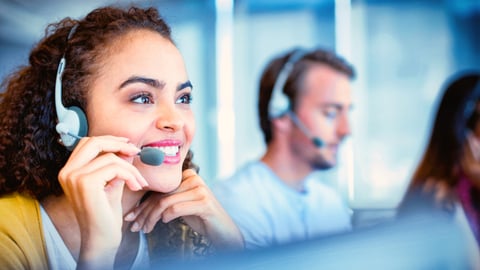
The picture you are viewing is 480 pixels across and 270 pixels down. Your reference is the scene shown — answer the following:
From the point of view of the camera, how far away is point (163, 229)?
1096mm

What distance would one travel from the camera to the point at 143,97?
3.29ft

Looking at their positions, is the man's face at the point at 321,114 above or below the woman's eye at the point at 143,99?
below

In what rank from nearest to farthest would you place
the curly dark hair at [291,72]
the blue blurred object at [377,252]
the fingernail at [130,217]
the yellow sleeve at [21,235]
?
the yellow sleeve at [21,235] → the fingernail at [130,217] → the blue blurred object at [377,252] → the curly dark hair at [291,72]

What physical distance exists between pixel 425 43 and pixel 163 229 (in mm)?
791

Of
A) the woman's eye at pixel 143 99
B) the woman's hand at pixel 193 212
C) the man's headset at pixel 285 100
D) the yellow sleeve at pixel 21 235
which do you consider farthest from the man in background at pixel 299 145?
the yellow sleeve at pixel 21 235

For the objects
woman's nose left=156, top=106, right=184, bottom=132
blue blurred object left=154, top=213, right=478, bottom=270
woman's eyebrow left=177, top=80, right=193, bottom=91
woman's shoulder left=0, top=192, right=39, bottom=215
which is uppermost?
woman's eyebrow left=177, top=80, right=193, bottom=91

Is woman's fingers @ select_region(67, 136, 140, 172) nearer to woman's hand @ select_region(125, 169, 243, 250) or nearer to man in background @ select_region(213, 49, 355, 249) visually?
woman's hand @ select_region(125, 169, 243, 250)

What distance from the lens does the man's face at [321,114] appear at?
52.6 inches

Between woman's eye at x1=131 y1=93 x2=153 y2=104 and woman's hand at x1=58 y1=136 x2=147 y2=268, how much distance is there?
0.08 m

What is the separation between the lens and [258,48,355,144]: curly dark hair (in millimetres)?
1295

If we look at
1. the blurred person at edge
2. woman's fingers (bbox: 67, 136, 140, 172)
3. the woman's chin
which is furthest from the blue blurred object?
woman's fingers (bbox: 67, 136, 140, 172)

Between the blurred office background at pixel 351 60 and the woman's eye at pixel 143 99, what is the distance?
121 millimetres

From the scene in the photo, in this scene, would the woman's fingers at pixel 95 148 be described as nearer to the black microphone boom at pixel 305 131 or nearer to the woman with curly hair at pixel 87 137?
the woman with curly hair at pixel 87 137

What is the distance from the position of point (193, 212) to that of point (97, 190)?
230 millimetres
